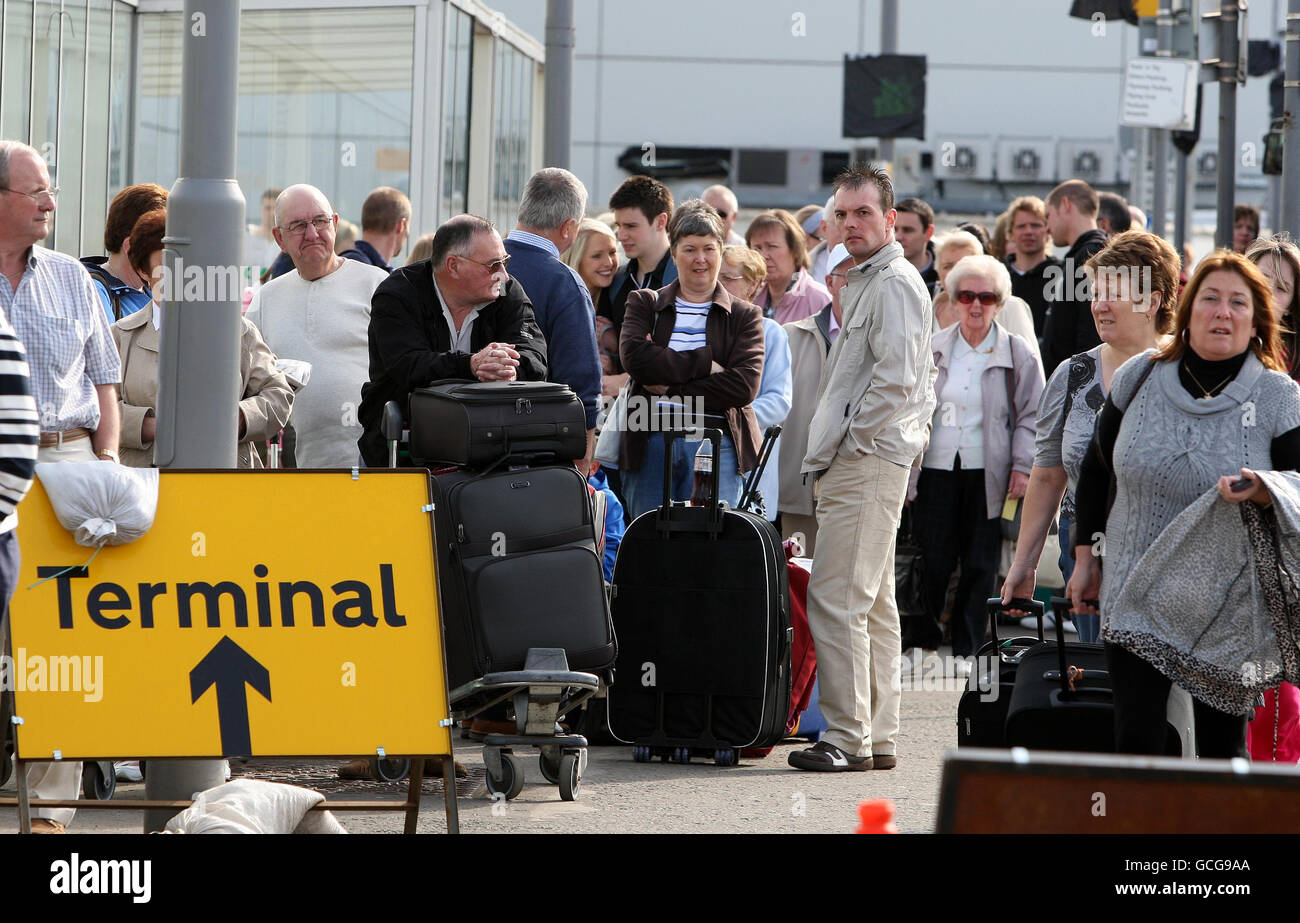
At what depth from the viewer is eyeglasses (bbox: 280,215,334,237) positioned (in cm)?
733

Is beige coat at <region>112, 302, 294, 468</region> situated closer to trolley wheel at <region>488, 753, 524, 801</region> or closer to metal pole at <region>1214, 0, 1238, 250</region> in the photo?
trolley wheel at <region>488, 753, 524, 801</region>

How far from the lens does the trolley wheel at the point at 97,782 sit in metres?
5.77

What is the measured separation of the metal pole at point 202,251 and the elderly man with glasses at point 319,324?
7.13 feet

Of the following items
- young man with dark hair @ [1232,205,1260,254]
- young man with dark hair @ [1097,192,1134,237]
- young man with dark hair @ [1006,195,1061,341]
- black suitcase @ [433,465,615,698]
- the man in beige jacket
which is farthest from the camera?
young man with dark hair @ [1232,205,1260,254]

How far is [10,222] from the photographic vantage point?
5.10 m

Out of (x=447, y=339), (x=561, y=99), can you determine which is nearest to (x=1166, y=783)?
(x=447, y=339)

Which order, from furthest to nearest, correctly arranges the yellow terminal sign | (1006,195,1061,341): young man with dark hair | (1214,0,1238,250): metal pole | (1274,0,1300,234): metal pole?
(1214,0,1238,250): metal pole
(1006,195,1061,341): young man with dark hair
(1274,0,1300,234): metal pole
the yellow terminal sign

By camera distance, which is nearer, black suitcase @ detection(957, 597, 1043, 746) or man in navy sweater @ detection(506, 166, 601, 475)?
black suitcase @ detection(957, 597, 1043, 746)

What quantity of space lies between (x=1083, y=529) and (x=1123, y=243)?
1.04m

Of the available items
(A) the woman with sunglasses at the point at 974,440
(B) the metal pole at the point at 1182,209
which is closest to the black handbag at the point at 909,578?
(A) the woman with sunglasses at the point at 974,440

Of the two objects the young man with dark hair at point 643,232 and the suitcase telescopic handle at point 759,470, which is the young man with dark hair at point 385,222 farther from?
the suitcase telescopic handle at point 759,470

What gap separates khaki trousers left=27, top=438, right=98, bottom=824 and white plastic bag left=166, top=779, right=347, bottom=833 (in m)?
0.98

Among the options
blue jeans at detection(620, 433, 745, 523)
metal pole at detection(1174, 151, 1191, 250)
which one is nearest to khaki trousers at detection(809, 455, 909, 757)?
blue jeans at detection(620, 433, 745, 523)
